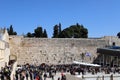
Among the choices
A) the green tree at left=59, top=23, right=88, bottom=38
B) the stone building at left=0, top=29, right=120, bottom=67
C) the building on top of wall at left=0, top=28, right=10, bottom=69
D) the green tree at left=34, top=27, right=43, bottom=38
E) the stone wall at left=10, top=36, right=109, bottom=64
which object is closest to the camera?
the building on top of wall at left=0, top=28, right=10, bottom=69

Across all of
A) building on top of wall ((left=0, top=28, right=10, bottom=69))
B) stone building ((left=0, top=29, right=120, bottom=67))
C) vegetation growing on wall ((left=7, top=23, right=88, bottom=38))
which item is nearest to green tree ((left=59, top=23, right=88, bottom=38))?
vegetation growing on wall ((left=7, top=23, right=88, bottom=38))

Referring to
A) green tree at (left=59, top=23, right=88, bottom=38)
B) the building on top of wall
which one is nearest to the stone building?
the building on top of wall

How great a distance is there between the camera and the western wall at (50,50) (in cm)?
5062

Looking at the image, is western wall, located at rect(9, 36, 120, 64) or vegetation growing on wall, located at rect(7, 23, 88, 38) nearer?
western wall, located at rect(9, 36, 120, 64)

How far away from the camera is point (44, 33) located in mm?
73125

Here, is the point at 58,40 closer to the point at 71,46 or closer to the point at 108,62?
the point at 71,46

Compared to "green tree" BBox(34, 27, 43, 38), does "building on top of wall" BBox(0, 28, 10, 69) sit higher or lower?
lower

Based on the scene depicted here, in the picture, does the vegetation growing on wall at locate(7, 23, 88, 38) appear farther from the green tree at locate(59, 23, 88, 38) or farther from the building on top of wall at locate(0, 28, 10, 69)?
→ the building on top of wall at locate(0, 28, 10, 69)

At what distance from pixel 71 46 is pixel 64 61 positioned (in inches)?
96.1

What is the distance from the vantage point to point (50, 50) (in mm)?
51844

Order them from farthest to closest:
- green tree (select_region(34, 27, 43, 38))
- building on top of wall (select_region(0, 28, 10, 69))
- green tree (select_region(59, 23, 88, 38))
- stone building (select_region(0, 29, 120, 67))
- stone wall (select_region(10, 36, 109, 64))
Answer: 1. green tree (select_region(59, 23, 88, 38))
2. green tree (select_region(34, 27, 43, 38))
3. stone wall (select_region(10, 36, 109, 64))
4. stone building (select_region(0, 29, 120, 67))
5. building on top of wall (select_region(0, 28, 10, 69))

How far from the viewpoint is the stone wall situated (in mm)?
50688

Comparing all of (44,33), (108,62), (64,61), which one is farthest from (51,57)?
(44,33)

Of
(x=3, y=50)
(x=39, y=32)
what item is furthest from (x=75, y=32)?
(x=3, y=50)
